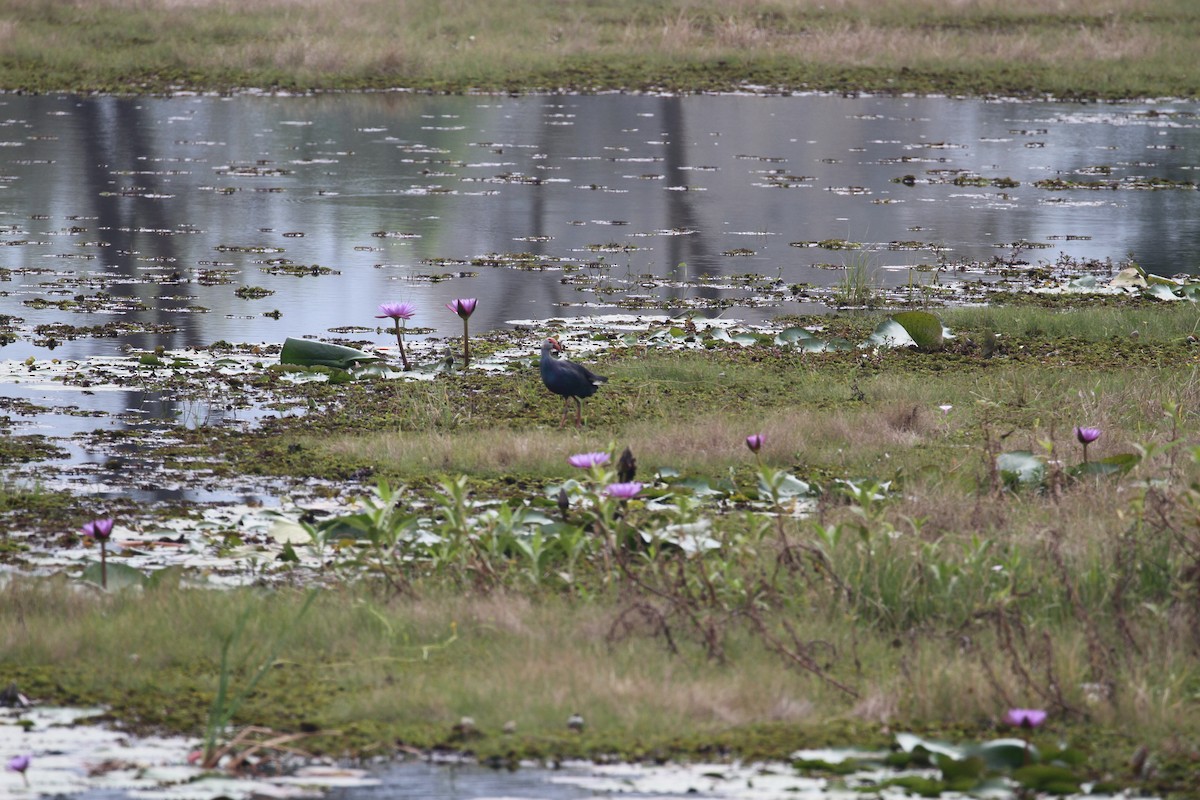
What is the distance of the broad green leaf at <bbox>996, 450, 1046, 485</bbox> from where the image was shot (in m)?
7.57

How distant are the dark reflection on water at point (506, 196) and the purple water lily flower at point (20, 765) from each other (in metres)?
6.75

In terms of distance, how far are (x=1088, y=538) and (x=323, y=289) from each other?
878cm

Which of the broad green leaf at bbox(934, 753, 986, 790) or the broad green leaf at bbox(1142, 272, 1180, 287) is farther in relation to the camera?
the broad green leaf at bbox(1142, 272, 1180, 287)

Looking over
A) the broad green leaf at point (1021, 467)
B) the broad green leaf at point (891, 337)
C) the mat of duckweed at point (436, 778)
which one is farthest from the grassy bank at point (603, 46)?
the mat of duckweed at point (436, 778)

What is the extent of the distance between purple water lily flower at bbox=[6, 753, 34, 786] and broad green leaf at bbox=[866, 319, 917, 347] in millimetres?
7648

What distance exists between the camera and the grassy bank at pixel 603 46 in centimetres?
3216

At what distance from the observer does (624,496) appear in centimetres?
609

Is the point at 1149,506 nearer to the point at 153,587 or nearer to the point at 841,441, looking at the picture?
the point at 841,441

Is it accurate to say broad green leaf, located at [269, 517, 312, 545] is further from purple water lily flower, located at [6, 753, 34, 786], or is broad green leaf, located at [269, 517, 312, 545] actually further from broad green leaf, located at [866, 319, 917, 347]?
broad green leaf, located at [866, 319, 917, 347]

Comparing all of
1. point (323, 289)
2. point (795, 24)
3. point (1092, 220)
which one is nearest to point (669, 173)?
point (1092, 220)

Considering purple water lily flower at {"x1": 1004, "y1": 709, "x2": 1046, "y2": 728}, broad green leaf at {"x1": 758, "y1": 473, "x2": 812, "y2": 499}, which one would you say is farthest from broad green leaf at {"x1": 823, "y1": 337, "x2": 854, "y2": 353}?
purple water lily flower at {"x1": 1004, "y1": 709, "x2": 1046, "y2": 728}

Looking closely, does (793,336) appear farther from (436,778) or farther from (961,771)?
(436,778)

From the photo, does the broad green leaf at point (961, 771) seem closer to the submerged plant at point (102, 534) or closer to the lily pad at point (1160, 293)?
the submerged plant at point (102, 534)

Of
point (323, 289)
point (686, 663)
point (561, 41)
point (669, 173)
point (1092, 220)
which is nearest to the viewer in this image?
point (686, 663)
